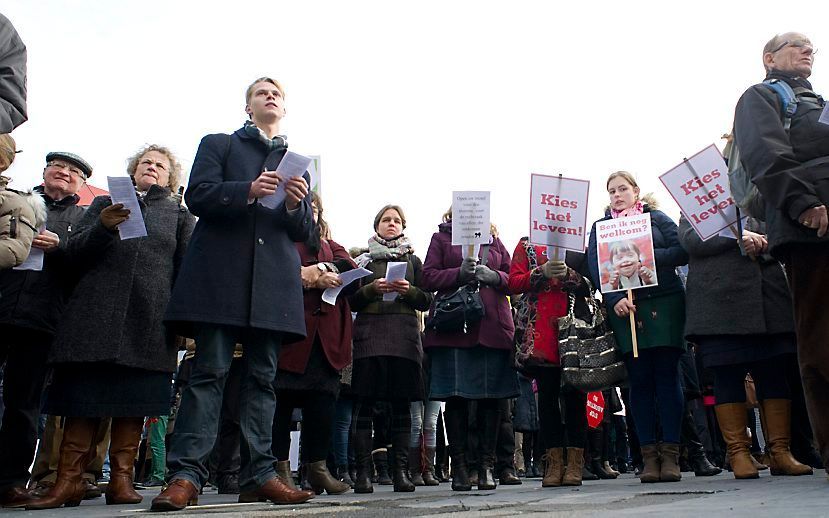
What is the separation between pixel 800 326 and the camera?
4.02 m

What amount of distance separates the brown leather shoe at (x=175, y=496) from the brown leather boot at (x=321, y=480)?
1.80m

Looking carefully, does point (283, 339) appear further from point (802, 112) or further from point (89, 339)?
point (802, 112)

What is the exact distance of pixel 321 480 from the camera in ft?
18.7

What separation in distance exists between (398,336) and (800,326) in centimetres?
285

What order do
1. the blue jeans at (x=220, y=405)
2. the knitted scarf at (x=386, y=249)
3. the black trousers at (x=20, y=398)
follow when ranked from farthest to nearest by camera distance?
the knitted scarf at (x=386, y=249)
the black trousers at (x=20, y=398)
the blue jeans at (x=220, y=405)

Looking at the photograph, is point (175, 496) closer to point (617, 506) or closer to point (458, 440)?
point (617, 506)

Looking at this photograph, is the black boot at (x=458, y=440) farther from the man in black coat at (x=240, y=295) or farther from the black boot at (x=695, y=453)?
the black boot at (x=695, y=453)

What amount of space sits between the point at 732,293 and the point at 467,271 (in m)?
1.73

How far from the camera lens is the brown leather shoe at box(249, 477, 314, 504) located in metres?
4.12

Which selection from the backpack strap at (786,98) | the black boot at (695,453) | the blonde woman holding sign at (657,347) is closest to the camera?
the backpack strap at (786,98)

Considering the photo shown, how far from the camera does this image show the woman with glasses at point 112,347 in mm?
4699

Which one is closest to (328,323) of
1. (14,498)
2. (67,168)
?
(67,168)

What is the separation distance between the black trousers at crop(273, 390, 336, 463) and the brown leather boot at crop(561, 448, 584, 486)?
1620mm

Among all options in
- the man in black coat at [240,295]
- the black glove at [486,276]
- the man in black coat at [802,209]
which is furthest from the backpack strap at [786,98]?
the man in black coat at [240,295]
